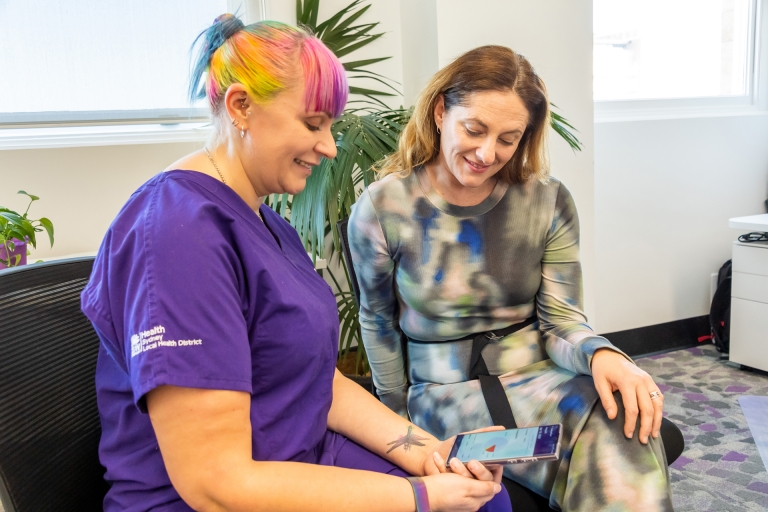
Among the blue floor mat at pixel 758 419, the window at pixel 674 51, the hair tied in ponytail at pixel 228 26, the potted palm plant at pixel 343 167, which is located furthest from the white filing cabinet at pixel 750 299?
the hair tied in ponytail at pixel 228 26

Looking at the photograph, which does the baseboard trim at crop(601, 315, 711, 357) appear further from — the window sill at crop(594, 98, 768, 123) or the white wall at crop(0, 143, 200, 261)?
the white wall at crop(0, 143, 200, 261)

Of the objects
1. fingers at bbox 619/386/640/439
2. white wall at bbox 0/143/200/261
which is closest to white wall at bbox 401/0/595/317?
white wall at bbox 0/143/200/261

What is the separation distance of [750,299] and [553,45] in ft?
4.53

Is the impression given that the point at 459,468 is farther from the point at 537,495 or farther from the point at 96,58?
the point at 96,58

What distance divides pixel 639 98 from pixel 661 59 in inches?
9.8

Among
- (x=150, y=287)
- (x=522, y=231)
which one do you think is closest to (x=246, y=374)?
(x=150, y=287)

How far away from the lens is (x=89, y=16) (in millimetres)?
2236

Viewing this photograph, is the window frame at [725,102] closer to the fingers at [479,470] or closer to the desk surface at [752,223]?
the desk surface at [752,223]

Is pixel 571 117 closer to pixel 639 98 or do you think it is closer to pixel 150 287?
pixel 639 98

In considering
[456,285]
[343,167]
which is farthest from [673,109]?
[456,285]

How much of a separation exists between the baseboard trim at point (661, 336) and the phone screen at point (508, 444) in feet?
7.66

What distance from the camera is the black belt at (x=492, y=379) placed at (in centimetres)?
120

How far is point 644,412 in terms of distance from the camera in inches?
41.8

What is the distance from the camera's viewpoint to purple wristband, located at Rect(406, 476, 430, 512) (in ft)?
2.81
